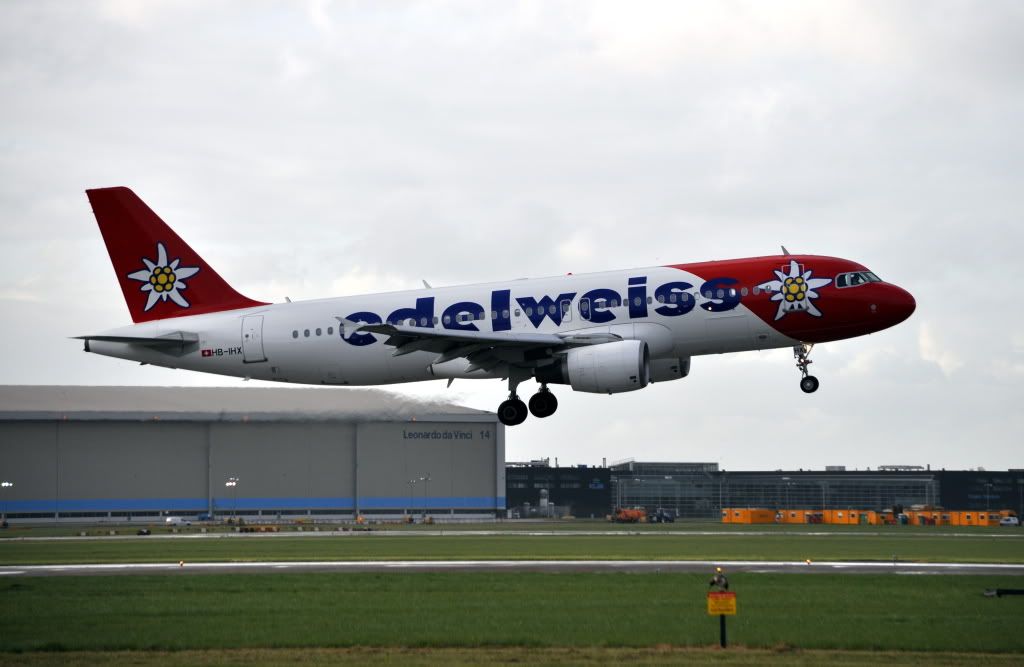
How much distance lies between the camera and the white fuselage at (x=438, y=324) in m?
45.6

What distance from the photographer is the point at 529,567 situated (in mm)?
40594

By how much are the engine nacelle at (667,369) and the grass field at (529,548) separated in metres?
6.73

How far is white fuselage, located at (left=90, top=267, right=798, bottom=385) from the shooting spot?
149 ft

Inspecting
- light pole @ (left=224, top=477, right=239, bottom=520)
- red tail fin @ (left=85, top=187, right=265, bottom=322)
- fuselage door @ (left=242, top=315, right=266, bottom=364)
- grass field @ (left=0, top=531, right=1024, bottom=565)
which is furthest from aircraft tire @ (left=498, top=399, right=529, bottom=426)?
light pole @ (left=224, top=477, right=239, bottom=520)

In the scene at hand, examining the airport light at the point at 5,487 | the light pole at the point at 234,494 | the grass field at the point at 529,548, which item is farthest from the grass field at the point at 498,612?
the airport light at the point at 5,487

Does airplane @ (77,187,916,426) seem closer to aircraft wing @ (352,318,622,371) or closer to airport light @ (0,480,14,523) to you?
aircraft wing @ (352,318,622,371)

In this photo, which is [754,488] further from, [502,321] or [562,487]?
[502,321]

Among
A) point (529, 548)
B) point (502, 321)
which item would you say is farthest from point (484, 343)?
point (529, 548)

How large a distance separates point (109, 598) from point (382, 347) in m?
19.4

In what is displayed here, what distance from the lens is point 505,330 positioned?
157ft

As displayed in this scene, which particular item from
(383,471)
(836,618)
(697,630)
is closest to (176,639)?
(697,630)

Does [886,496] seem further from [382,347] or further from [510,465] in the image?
[382,347]

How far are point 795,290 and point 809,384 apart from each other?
154 inches

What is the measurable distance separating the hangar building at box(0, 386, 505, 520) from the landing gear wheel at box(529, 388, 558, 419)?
61.6 metres
